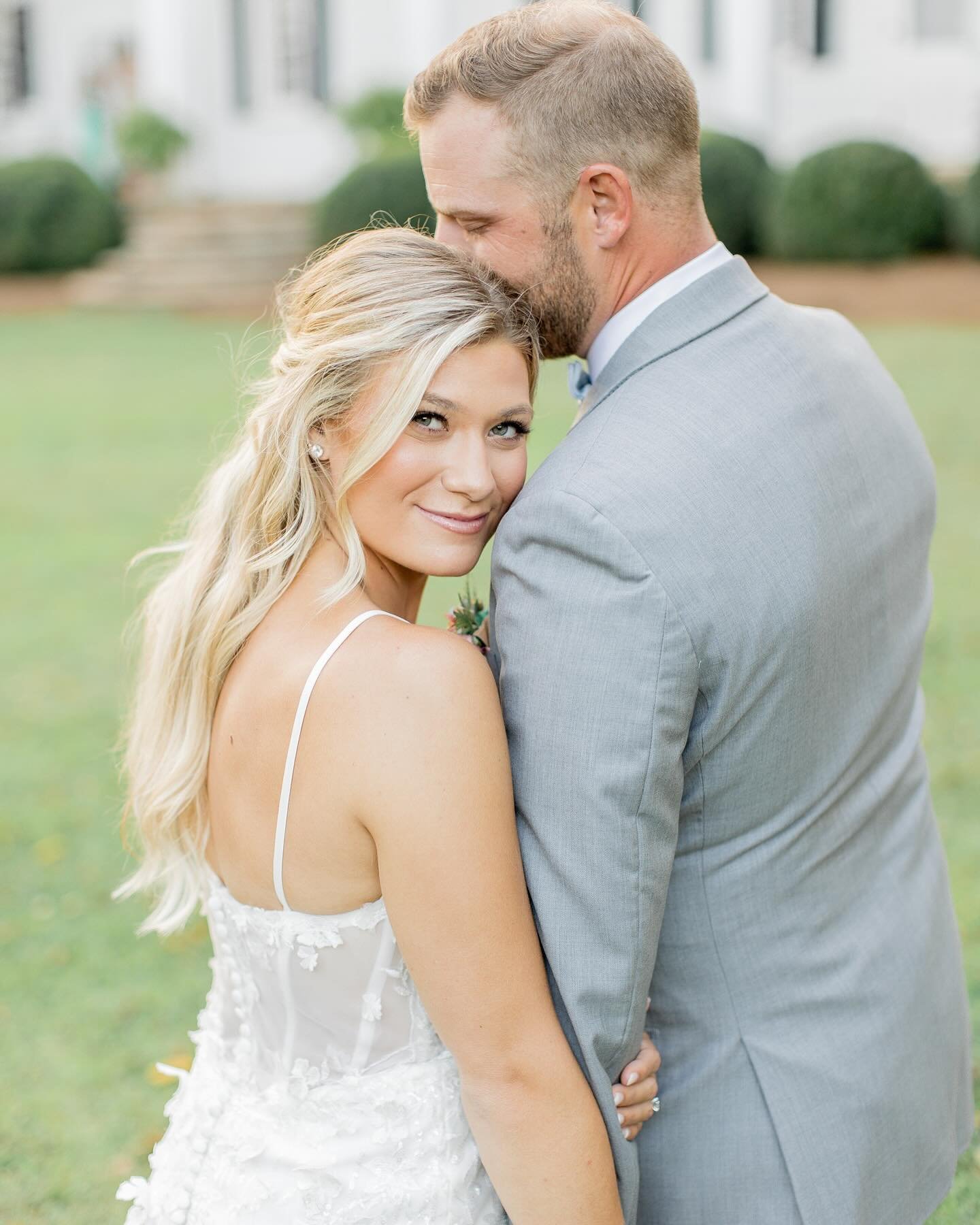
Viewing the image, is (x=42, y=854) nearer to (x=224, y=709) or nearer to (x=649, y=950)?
(x=224, y=709)

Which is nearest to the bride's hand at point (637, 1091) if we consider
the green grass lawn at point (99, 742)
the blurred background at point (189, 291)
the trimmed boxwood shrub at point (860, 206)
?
the blurred background at point (189, 291)

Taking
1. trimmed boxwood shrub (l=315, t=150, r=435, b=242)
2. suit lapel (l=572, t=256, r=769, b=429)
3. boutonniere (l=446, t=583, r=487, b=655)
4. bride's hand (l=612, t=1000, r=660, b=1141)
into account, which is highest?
suit lapel (l=572, t=256, r=769, b=429)

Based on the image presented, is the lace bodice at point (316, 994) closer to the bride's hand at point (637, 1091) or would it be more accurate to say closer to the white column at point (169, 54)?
the bride's hand at point (637, 1091)

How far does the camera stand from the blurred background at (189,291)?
15.6ft

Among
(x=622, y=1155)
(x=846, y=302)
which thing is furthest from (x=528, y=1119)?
(x=846, y=302)

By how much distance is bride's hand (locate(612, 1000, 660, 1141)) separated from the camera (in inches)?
83.0

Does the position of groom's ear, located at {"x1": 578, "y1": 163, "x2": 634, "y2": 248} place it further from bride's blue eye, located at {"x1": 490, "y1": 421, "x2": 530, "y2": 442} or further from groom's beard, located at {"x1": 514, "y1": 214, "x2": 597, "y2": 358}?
bride's blue eye, located at {"x1": 490, "y1": 421, "x2": 530, "y2": 442}

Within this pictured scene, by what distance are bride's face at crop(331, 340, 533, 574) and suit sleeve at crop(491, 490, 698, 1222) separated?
0.61 feet

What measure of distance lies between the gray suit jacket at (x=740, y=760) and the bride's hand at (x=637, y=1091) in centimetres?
4

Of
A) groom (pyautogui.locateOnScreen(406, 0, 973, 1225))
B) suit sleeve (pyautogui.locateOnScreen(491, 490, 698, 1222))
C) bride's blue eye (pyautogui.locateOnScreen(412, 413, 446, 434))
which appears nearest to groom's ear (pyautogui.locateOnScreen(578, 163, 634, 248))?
groom (pyautogui.locateOnScreen(406, 0, 973, 1225))

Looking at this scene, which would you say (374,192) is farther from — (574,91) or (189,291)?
(574,91)

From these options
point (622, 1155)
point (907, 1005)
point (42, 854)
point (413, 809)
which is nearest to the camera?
point (413, 809)

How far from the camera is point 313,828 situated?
2.04m

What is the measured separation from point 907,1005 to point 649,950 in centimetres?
58
